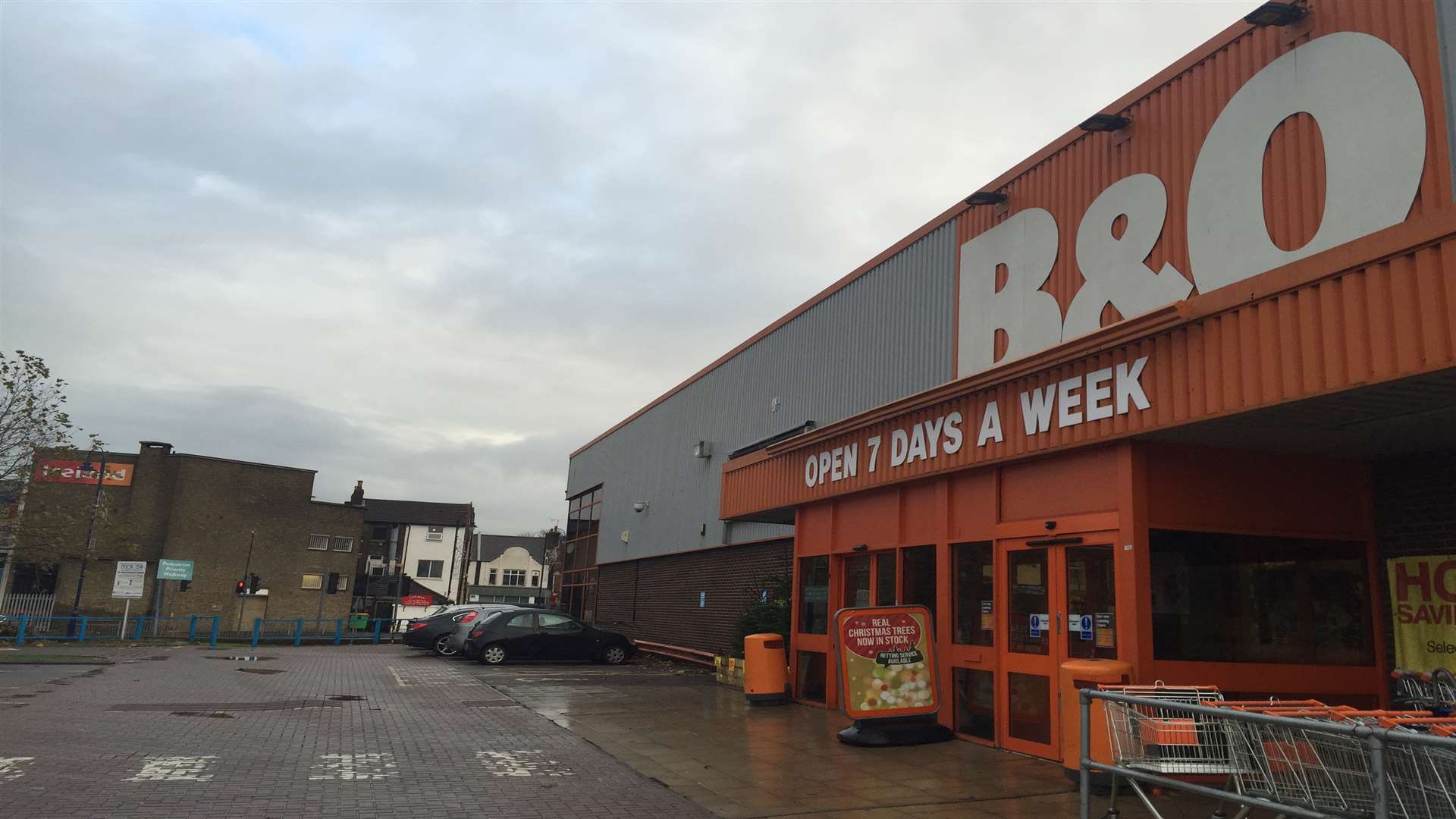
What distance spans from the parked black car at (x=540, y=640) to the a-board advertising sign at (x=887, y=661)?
42.5 feet

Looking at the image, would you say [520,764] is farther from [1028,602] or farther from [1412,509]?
[1412,509]

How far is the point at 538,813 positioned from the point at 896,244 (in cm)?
1088

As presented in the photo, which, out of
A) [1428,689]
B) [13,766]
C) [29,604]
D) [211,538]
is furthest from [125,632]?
[1428,689]

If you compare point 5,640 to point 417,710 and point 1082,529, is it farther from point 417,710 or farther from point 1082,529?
point 1082,529

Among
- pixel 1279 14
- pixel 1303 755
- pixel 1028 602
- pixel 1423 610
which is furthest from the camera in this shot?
pixel 1028 602

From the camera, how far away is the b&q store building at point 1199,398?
7113mm

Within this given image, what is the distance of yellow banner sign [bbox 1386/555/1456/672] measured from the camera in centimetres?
822

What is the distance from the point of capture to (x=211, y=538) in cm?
5012

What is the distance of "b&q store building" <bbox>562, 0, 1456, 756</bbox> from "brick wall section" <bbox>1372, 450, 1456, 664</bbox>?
22mm

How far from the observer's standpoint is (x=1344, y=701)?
8711 millimetres

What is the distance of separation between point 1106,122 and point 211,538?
50.9 meters

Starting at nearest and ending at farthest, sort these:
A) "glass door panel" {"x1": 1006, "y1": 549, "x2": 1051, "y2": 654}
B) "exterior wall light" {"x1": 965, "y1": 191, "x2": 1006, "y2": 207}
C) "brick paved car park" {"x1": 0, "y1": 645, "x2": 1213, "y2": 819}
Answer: "brick paved car park" {"x1": 0, "y1": 645, "x2": 1213, "y2": 819}
"glass door panel" {"x1": 1006, "y1": 549, "x2": 1051, "y2": 654}
"exterior wall light" {"x1": 965, "y1": 191, "x2": 1006, "y2": 207}

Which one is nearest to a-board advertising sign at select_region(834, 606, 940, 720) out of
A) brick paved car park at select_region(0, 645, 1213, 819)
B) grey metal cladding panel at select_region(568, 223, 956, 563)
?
brick paved car park at select_region(0, 645, 1213, 819)

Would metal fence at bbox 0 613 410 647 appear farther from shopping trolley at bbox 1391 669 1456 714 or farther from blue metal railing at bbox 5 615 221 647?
shopping trolley at bbox 1391 669 1456 714
